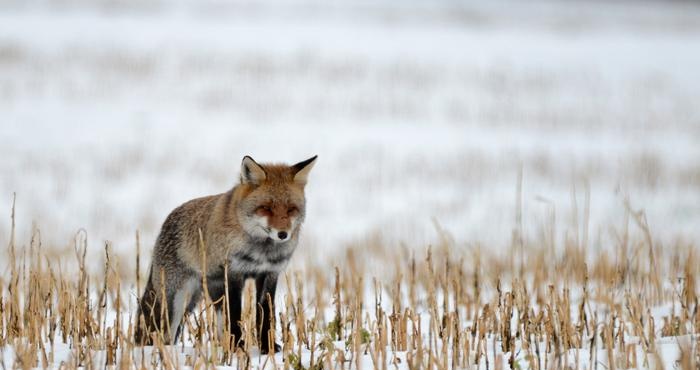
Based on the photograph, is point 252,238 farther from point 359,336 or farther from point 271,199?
point 359,336

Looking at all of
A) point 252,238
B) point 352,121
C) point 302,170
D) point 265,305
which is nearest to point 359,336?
point 265,305

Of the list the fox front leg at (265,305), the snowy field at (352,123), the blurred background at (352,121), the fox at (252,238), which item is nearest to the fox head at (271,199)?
the fox at (252,238)

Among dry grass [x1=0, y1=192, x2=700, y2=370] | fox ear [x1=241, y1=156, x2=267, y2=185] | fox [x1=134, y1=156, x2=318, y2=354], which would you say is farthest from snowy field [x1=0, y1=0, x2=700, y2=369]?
fox ear [x1=241, y1=156, x2=267, y2=185]

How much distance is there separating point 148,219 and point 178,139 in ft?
17.7

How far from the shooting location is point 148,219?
11.9m

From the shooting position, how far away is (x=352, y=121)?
1912 cm

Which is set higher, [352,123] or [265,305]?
[352,123]

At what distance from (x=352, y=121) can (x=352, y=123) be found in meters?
0.15

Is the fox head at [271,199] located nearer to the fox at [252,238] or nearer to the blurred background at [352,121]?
the fox at [252,238]

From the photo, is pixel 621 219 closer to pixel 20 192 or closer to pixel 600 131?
pixel 600 131

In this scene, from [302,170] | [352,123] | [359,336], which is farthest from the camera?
[352,123]

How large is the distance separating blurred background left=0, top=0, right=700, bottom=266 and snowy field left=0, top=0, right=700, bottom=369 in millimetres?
69

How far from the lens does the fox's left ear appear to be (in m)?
4.94

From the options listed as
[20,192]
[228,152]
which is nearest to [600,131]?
[228,152]
